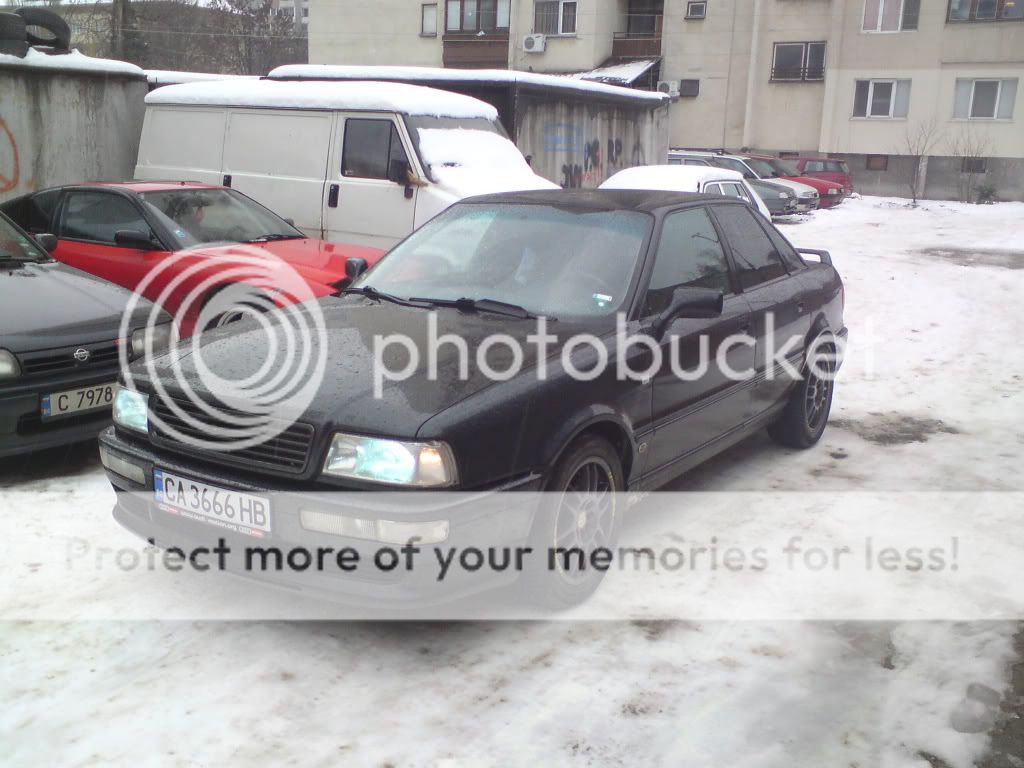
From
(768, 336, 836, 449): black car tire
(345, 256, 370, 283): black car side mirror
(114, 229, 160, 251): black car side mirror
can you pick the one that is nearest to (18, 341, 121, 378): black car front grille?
(345, 256, 370, 283): black car side mirror

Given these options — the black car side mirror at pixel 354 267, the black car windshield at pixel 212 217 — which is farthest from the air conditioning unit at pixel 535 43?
the black car side mirror at pixel 354 267

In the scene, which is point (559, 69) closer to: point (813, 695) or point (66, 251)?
point (66, 251)

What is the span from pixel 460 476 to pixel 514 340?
2.60 ft

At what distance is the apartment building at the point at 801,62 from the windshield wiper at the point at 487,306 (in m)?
29.0

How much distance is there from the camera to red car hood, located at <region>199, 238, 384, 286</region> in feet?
21.2

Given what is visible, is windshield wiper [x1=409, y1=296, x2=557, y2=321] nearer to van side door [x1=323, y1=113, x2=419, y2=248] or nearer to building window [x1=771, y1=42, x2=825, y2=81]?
van side door [x1=323, y1=113, x2=419, y2=248]

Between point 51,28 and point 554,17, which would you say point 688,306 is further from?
point 554,17

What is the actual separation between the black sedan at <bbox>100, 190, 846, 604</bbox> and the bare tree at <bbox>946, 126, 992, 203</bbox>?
2876 centimetres

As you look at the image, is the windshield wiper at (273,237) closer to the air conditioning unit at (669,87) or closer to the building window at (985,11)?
the air conditioning unit at (669,87)

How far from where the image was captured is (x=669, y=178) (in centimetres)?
1148

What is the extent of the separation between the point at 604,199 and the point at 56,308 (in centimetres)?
294

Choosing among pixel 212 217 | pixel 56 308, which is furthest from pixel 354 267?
pixel 212 217

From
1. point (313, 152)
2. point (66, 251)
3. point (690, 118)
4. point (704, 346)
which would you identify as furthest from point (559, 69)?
point (704, 346)

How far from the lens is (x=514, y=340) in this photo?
12.4 ft
